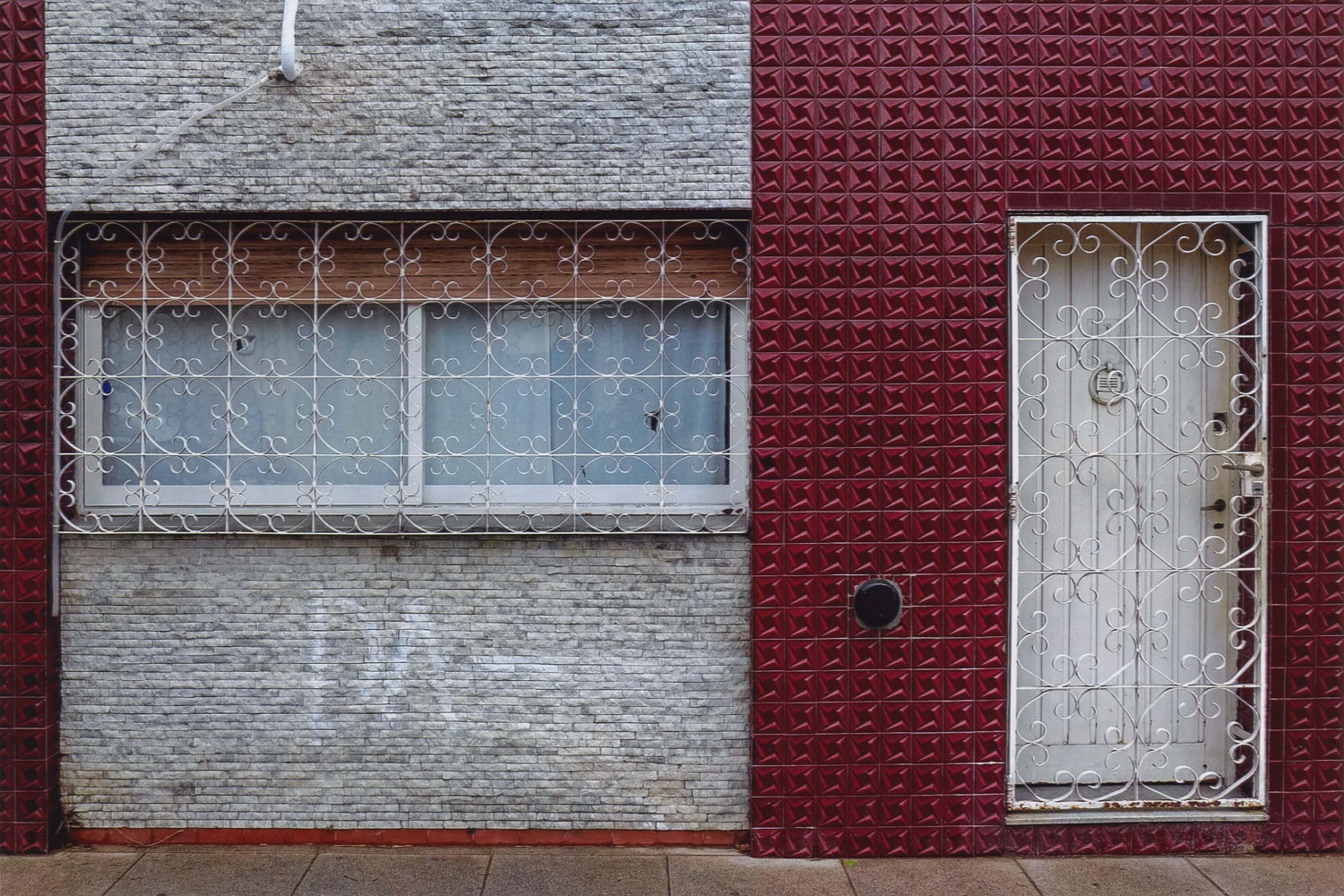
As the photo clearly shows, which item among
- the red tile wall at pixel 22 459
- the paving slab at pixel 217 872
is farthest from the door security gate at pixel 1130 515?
the red tile wall at pixel 22 459

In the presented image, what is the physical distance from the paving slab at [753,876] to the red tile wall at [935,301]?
0.33ft

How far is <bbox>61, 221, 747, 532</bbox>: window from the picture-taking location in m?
3.98

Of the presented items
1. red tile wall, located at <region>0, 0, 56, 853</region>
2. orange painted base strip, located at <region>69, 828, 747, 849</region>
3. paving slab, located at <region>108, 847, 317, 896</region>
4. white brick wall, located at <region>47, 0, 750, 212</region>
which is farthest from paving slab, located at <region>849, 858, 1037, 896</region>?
red tile wall, located at <region>0, 0, 56, 853</region>

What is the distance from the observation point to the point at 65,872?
371cm

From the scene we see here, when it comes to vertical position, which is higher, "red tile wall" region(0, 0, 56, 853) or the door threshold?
"red tile wall" region(0, 0, 56, 853)

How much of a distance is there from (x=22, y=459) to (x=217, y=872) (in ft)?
6.17

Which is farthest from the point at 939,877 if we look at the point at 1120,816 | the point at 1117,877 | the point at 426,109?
the point at 426,109

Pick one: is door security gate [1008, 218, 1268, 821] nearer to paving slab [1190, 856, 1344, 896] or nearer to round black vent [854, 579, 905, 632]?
paving slab [1190, 856, 1344, 896]

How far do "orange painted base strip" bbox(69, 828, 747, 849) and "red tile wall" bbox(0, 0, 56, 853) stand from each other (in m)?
0.30

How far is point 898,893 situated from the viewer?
3.58 meters

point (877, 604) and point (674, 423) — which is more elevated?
point (674, 423)

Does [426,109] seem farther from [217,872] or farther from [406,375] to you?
[217,872]

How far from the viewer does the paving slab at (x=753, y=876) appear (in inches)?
141

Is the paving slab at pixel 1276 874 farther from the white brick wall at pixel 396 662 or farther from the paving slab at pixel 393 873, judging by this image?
the paving slab at pixel 393 873
